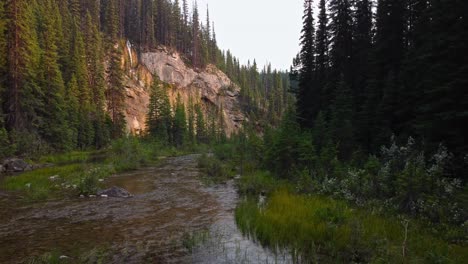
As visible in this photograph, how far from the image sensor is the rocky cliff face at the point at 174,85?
68062 mm

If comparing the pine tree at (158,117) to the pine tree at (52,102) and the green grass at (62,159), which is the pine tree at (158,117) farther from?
the green grass at (62,159)

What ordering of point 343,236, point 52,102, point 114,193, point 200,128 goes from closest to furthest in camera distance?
1. point 343,236
2. point 114,193
3. point 52,102
4. point 200,128

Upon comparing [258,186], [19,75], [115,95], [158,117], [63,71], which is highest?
[63,71]

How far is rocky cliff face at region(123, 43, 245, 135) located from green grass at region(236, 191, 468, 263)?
5109 cm

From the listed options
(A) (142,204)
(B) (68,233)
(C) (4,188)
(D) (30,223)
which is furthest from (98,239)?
(C) (4,188)

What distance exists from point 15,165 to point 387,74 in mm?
29112

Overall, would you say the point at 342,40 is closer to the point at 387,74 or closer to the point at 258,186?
the point at 387,74

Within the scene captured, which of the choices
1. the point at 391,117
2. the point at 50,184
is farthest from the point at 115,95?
the point at 391,117

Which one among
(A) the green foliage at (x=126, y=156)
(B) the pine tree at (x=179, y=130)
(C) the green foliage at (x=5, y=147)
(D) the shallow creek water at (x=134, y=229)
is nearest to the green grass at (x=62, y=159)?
(C) the green foliage at (x=5, y=147)

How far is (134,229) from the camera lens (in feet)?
33.5

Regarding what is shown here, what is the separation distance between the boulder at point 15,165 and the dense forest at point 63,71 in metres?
2.34

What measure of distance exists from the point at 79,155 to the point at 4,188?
1817 centimetres

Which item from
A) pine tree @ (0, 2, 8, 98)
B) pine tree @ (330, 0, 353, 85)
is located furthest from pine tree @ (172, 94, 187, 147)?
pine tree @ (330, 0, 353, 85)

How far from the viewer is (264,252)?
26.6 feet
